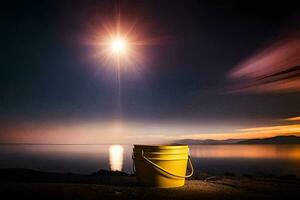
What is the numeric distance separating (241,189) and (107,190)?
286cm

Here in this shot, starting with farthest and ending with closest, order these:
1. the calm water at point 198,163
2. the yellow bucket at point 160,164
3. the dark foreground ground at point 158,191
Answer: the calm water at point 198,163 → the yellow bucket at point 160,164 → the dark foreground ground at point 158,191

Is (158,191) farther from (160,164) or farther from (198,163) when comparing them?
(198,163)

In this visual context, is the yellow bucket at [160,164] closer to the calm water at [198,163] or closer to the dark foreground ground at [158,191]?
the dark foreground ground at [158,191]

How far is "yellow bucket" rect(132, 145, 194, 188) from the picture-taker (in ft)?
22.0

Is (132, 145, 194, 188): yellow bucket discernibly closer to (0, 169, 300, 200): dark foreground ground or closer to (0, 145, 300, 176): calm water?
(0, 169, 300, 200): dark foreground ground

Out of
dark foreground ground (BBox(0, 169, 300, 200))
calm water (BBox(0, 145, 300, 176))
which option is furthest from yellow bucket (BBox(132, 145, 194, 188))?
calm water (BBox(0, 145, 300, 176))

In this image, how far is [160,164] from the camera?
22.0 feet

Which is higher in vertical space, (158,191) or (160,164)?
(160,164)

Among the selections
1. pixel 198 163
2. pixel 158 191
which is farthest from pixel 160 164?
pixel 198 163

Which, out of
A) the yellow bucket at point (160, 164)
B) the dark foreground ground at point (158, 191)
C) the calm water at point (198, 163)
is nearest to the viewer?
the dark foreground ground at point (158, 191)

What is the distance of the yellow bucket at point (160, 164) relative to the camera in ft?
22.0

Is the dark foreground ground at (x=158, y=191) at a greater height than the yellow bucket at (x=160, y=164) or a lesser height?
lesser

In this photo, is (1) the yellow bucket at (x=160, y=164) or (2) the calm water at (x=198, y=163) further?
(2) the calm water at (x=198, y=163)

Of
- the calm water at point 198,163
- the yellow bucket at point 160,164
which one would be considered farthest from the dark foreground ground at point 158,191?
the calm water at point 198,163
